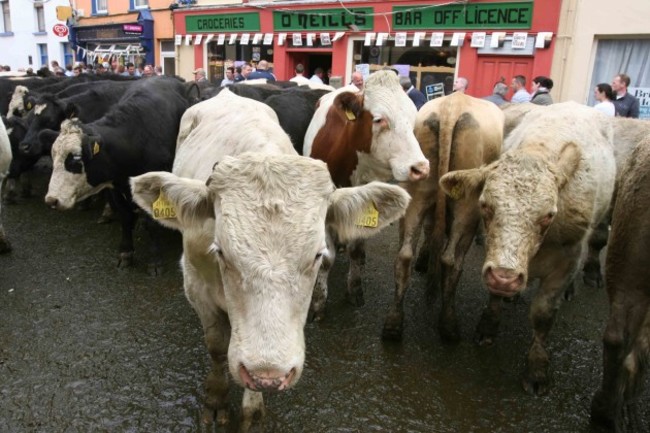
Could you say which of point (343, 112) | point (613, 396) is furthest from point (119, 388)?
point (613, 396)

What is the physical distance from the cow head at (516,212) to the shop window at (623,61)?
9.03 m

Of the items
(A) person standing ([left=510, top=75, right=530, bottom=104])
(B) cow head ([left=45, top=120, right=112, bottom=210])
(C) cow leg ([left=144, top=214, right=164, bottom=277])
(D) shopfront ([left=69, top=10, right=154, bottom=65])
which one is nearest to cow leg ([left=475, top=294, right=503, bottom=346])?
(C) cow leg ([left=144, top=214, right=164, bottom=277])

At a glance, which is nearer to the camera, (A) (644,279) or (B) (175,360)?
(A) (644,279)

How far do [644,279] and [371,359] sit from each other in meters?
1.81

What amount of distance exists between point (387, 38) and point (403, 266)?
11.5 m

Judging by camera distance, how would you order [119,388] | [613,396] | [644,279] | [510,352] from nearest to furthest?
1. [644,279]
2. [613,396]
3. [119,388]
4. [510,352]

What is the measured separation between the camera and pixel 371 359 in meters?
3.64

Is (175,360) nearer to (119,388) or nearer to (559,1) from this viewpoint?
(119,388)

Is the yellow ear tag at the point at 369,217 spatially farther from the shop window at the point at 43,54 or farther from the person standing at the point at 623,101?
the shop window at the point at 43,54

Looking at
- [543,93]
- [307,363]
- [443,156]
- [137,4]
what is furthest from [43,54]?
[307,363]

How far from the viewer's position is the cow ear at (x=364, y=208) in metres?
2.32

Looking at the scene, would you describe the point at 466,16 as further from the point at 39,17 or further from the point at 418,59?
the point at 39,17

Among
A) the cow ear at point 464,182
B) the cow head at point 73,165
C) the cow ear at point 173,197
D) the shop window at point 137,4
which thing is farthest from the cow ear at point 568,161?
the shop window at point 137,4

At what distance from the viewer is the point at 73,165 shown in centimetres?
465
